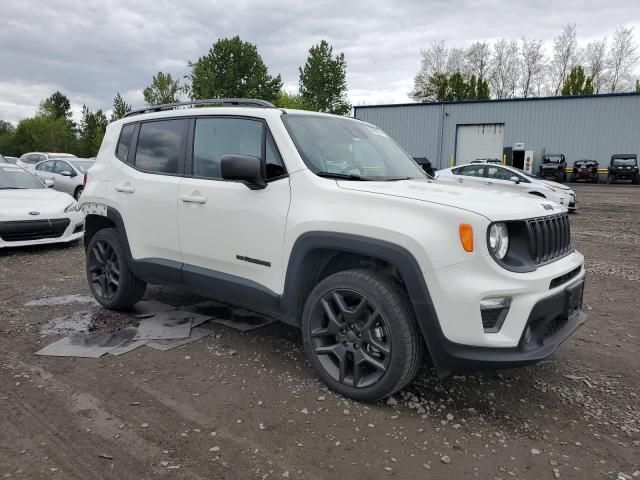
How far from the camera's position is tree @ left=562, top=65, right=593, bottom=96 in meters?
55.6

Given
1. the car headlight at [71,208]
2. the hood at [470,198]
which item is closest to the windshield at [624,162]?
the car headlight at [71,208]

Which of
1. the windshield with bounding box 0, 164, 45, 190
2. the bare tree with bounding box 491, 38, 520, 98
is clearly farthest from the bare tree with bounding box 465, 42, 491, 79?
the windshield with bounding box 0, 164, 45, 190

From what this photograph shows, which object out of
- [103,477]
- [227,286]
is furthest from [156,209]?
[103,477]

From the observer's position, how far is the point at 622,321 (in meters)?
4.67

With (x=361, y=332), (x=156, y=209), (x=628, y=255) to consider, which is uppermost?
(x=156, y=209)

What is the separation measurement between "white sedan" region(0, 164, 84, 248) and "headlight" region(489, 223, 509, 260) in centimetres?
731

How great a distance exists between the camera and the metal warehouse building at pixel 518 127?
32594mm

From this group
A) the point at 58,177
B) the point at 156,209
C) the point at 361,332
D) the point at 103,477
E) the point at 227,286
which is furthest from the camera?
the point at 58,177

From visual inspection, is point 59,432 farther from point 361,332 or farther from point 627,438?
point 627,438

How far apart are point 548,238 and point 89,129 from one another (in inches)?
3141

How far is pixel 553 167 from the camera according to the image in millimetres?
30469

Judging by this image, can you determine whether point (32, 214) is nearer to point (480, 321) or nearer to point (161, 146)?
point (161, 146)

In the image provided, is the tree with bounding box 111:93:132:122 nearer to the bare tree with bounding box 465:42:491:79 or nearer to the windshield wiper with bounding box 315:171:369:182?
the bare tree with bounding box 465:42:491:79

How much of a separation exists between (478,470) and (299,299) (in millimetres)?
1450
